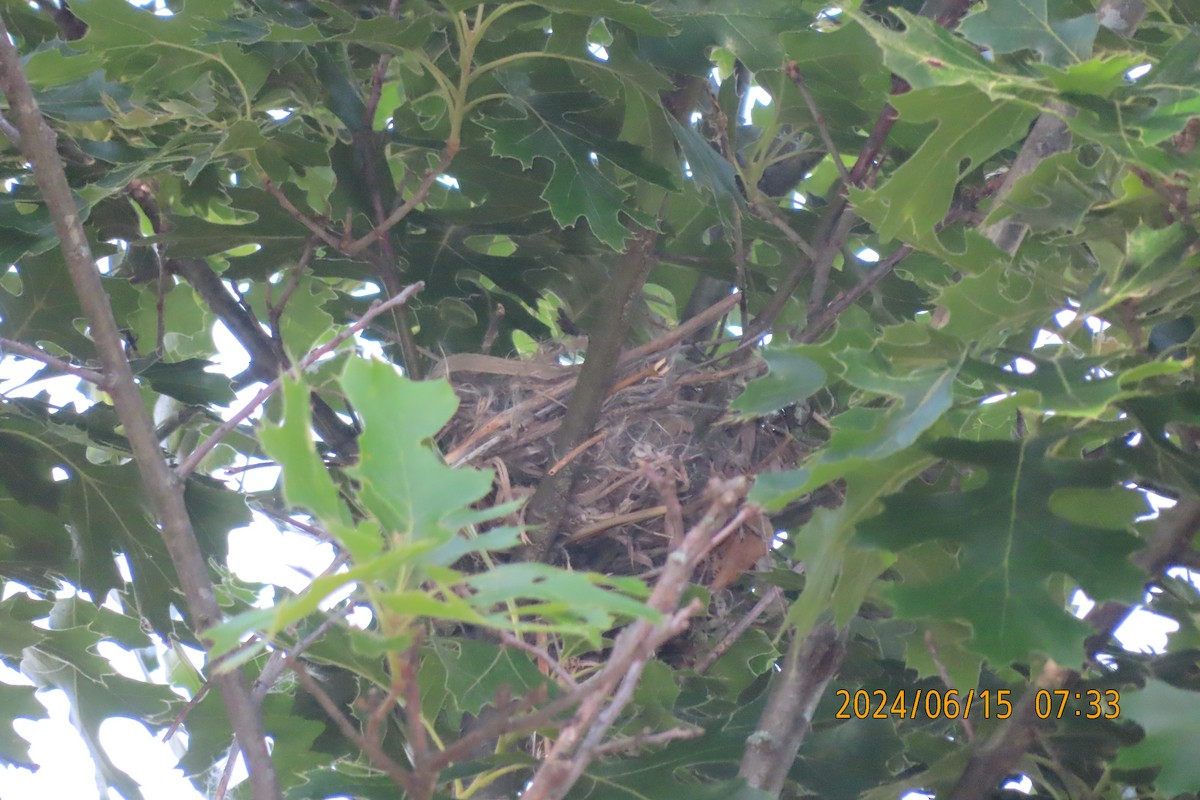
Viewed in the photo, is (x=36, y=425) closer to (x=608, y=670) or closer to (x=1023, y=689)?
(x=608, y=670)

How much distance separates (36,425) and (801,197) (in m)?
1.65

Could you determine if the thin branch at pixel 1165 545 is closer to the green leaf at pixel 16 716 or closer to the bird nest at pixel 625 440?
the bird nest at pixel 625 440

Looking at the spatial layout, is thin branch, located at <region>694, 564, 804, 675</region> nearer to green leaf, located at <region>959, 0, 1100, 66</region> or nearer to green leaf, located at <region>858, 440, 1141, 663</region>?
green leaf, located at <region>858, 440, 1141, 663</region>

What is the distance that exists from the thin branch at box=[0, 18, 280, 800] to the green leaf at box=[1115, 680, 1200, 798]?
98cm

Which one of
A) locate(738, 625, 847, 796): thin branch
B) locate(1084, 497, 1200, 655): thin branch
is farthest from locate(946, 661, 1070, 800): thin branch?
locate(738, 625, 847, 796): thin branch

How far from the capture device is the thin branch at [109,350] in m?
1.43

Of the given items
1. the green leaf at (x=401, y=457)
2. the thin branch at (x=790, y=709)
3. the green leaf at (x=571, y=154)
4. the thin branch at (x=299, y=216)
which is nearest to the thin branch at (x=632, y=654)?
the green leaf at (x=401, y=457)

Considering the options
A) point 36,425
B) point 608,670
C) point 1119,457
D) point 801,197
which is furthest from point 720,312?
point 608,670

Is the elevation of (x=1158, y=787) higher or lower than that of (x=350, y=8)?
lower

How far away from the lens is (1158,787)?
112 centimetres

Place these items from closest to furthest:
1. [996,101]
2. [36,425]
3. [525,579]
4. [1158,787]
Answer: [525,579] → [1158,787] → [996,101] → [36,425]

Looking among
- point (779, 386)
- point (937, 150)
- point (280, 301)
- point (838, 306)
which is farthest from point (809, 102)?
point (280, 301)

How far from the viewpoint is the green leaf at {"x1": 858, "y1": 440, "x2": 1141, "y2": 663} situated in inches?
43.6

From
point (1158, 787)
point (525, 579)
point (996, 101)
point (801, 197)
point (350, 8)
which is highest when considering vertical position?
point (801, 197)
